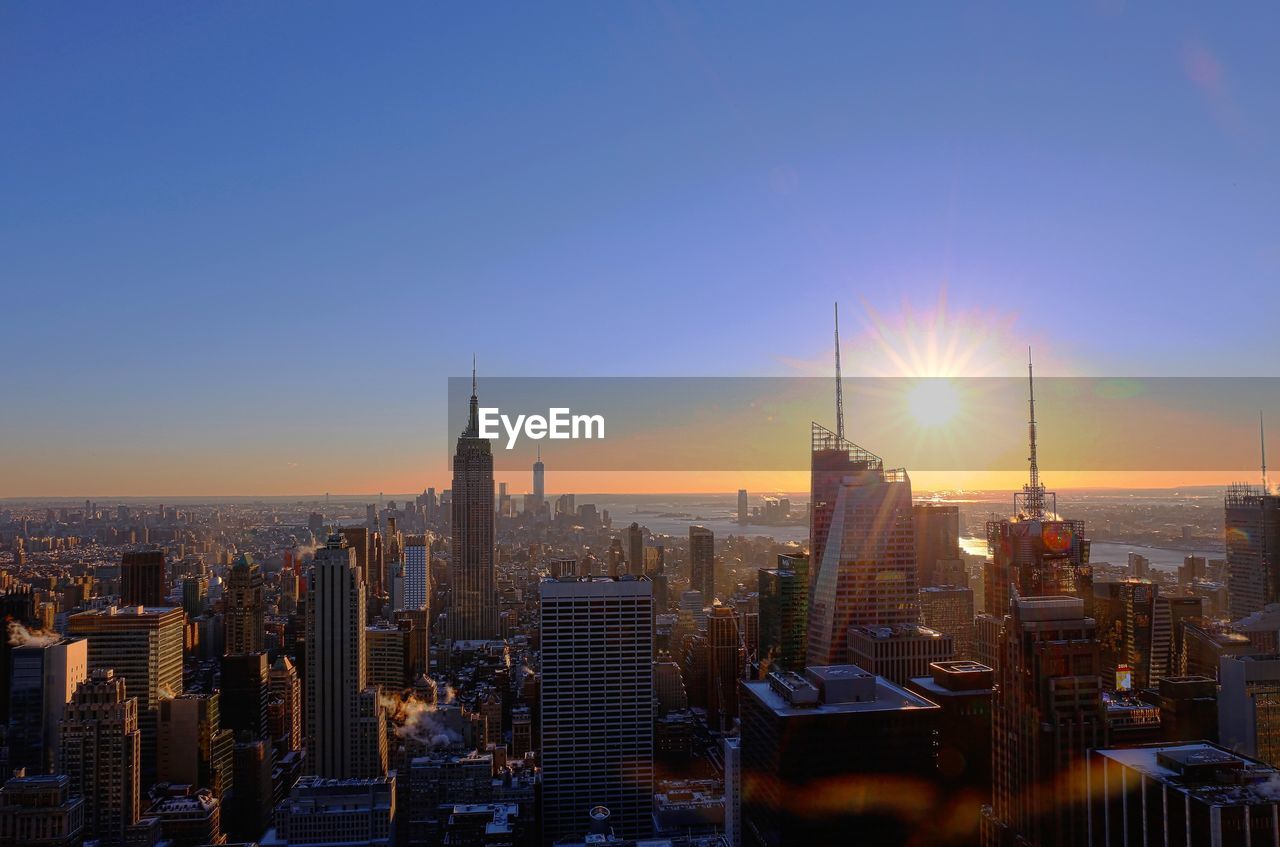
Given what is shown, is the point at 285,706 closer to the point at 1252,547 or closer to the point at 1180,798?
the point at 1180,798

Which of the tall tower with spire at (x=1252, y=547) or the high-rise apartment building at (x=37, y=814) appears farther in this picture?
the tall tower with spire at (x=1252, y=547)

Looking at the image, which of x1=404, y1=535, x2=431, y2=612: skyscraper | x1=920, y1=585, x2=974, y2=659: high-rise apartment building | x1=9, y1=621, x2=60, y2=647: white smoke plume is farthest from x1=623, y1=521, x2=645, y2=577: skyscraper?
x1=9, y1=621, x2=60, y2=647: white smoke plume

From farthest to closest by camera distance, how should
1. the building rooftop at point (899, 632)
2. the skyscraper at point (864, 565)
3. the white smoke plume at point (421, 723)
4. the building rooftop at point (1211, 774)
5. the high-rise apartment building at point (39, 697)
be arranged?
the white smoke plume at point (421, 723) < the skyscraper at point (864, 565) < the high-rise apartment building at point (39, 697) < the building rooftop at point (899, 632) < the building rooftop at point (1211, 774)

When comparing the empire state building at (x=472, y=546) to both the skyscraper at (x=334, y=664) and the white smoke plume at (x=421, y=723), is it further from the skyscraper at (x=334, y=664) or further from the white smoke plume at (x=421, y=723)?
the skyscraper at (x=334, y=664)

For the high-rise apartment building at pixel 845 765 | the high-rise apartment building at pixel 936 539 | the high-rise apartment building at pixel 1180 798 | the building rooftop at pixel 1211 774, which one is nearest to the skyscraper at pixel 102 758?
the high-rise apartment building at pixel 845 765

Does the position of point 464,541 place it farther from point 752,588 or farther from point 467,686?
point 752,588
